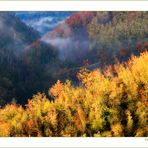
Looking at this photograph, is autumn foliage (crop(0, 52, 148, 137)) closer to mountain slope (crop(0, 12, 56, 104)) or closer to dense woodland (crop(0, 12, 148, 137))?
dense woodland (crop(0, 12, 148, 137))

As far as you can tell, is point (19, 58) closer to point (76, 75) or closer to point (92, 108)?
point (76, 75)

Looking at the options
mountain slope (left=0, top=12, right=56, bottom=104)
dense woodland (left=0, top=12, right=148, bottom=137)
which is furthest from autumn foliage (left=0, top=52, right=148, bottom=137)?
mountain slope (left=0, top=12, right=56, bottom=104)

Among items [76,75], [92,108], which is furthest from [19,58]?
[92,108]

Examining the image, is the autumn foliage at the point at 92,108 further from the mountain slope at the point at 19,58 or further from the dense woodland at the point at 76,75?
the mountain slope at the point at 19,58

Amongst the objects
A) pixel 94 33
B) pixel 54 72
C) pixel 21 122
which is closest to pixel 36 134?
pixel 21 122

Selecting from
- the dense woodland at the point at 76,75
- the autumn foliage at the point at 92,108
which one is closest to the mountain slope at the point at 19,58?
the dense woodland at the point at 76,75

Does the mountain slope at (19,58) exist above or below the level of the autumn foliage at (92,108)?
above

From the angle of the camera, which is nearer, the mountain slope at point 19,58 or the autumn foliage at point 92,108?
the autumn foliage at point 92,108
